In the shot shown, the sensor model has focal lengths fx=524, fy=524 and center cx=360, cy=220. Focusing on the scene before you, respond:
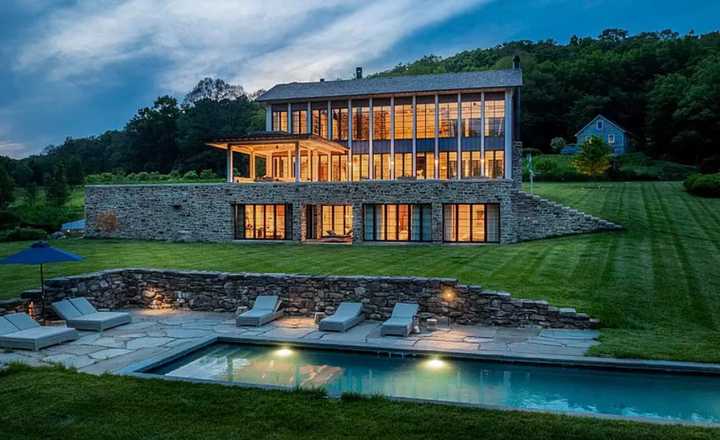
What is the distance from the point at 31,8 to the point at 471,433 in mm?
36327

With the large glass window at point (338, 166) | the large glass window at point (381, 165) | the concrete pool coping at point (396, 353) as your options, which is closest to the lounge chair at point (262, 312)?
the concrete pool coping at point (396, 353)

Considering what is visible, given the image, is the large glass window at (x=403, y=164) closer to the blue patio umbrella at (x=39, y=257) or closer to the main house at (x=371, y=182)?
the main house at (x=371, y=182)

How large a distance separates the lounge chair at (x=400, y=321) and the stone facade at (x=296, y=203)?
10873 millimetres

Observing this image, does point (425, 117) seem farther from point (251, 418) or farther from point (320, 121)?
point (251, 418)

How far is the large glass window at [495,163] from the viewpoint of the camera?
102 ft

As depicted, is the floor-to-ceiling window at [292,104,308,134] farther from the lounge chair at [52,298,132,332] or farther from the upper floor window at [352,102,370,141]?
the lounge chair at [52,298,132,332]

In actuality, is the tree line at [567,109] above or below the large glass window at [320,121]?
above

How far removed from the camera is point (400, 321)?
12281mm

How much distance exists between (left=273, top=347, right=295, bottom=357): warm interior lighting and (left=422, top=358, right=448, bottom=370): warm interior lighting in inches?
113

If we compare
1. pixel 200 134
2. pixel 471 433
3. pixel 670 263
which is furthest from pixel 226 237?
pixel 200 134

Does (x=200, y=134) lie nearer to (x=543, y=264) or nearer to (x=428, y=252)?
(x=428, y=252)

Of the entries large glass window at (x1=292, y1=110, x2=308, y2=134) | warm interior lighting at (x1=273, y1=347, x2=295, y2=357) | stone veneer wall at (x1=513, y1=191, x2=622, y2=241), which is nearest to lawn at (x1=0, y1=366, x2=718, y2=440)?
warm interior lighting at (x1=273, y1=347, x2=295, y2=357)

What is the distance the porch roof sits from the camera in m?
25.4

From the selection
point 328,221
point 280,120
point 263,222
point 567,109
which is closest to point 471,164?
point 328,221
